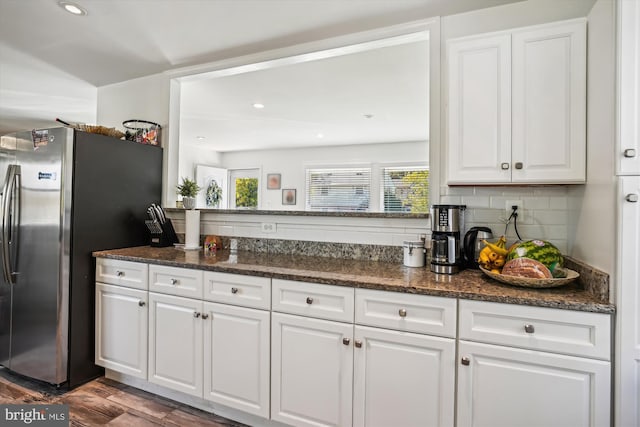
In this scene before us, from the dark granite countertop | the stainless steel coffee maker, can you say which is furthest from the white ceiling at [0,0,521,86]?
the dark granite countertop

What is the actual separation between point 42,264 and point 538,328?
2.75 m

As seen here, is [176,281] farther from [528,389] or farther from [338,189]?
[338,189]

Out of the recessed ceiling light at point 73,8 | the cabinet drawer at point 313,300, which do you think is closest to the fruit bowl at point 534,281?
the cabinet drawer at point 313,300

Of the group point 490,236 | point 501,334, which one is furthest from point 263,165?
point 501,334

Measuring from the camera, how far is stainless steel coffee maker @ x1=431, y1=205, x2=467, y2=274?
5.45 ft

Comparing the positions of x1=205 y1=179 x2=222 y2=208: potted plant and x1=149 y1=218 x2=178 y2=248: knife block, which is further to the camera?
x1=205 y1=179 x2=222 y2=208: potted plant

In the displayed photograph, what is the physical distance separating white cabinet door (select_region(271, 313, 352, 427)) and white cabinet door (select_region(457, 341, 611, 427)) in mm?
494

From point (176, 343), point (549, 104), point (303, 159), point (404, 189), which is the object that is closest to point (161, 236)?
point (176, 343)

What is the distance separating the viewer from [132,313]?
2078 millimetres

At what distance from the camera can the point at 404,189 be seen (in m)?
5.64

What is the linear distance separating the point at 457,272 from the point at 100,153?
2364 millimetres

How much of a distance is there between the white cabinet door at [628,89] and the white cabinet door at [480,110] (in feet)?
1.45

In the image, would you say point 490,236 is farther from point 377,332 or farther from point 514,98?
point 377,332

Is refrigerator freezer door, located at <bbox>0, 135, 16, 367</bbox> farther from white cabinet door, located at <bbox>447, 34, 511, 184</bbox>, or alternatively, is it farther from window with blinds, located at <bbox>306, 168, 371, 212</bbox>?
window with blinds, located at <bbox>306, 168, 371, 212</bbox>
